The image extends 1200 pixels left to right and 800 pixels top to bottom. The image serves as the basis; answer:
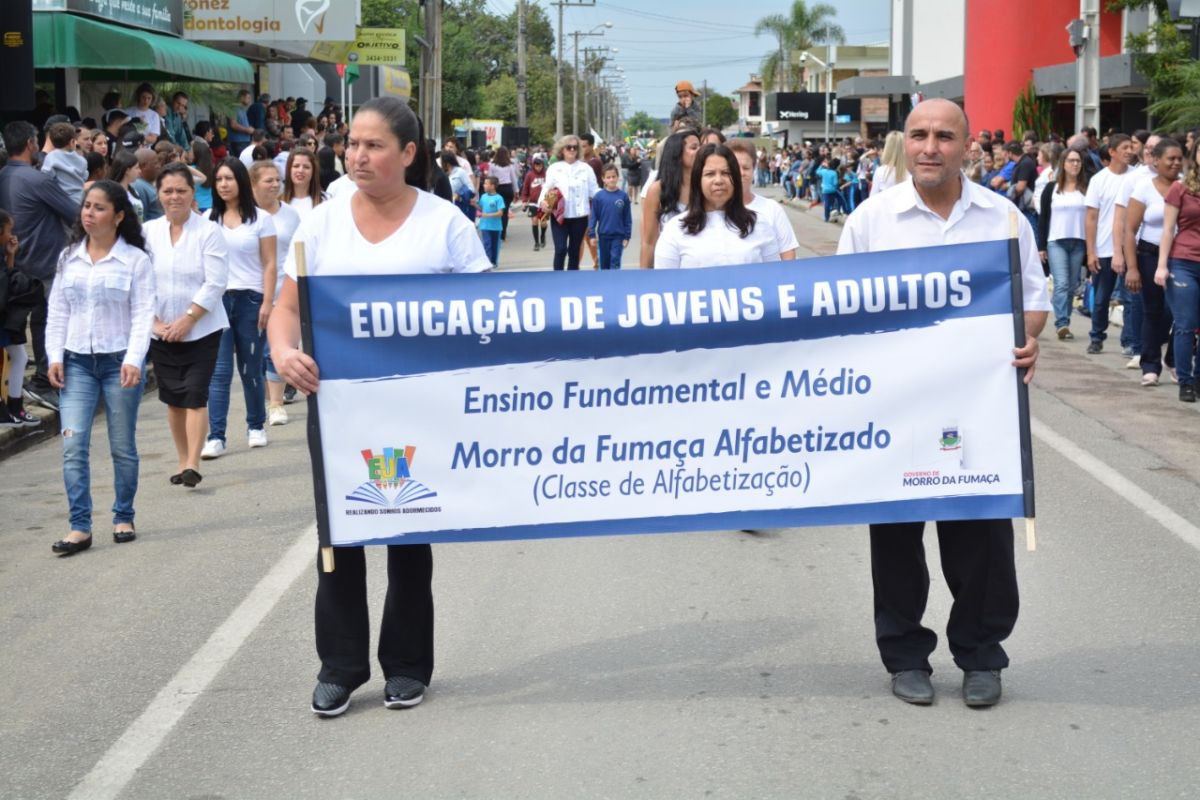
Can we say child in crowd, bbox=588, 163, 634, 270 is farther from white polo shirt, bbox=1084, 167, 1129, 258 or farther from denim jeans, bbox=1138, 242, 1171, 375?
denim jeans, bbox=1138, 242, 1171, 375

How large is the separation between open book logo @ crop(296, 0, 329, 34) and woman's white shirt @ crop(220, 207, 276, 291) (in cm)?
2016

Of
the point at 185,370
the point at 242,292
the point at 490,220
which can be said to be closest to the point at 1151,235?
the point at 242,292

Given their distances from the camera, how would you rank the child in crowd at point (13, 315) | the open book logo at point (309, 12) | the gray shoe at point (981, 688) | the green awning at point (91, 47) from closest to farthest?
the gray shoe at point (981, 688)
the child in crowd at point (13, 315)
the green awning at point (91, 47)
the open book logo at point (309, 12)

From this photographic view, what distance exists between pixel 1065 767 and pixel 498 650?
2.16 metres

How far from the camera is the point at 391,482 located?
525 cm

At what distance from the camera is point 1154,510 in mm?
8570

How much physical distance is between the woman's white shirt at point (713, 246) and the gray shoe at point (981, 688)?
2.80 m

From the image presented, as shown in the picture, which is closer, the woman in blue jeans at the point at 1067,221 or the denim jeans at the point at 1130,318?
the denim jeans at the point at 1130,318

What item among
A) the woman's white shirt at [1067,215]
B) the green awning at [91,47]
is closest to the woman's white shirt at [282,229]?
the woman's white shirt at [1067,215]

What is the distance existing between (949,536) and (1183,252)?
6948 millimetres

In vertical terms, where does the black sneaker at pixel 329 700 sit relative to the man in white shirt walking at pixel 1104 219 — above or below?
below

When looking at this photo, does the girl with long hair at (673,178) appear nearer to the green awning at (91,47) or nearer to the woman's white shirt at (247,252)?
the woman's white shirt at (247,252)

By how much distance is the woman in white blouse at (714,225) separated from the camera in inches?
301

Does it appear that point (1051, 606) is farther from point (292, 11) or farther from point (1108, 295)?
point (292, 11)
